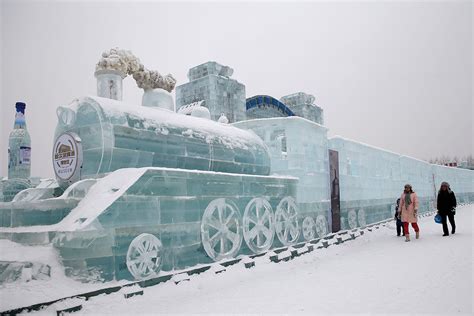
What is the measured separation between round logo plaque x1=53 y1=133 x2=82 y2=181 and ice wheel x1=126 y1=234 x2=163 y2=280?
4.66ft

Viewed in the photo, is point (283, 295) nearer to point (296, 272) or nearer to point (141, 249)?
point (296, 272)

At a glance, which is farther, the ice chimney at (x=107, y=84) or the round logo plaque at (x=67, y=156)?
the ice chimney at (x=107, y=84)

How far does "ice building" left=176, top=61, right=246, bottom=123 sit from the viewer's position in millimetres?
14141

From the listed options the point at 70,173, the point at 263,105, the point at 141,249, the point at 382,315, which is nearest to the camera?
the point at 382,315

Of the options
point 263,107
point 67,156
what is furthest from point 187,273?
point 263,107

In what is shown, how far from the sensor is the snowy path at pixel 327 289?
146 inches

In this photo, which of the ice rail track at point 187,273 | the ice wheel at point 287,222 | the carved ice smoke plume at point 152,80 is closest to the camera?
the ice rail track at point 187,273

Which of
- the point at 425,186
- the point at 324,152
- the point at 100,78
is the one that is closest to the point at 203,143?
the point at 100,78

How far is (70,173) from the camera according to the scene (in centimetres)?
509

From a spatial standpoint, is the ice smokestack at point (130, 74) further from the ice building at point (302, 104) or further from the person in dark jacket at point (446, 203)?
the ice building at point (302, 104)

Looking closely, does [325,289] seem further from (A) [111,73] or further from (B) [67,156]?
(A) [111,73]

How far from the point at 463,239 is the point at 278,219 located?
4.31 metres

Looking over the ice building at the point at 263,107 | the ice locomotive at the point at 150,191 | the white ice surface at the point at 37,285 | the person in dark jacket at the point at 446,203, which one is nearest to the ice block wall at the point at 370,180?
the person in dark jacket at the point at 446,203

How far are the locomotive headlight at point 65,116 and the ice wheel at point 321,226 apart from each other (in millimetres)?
6210
